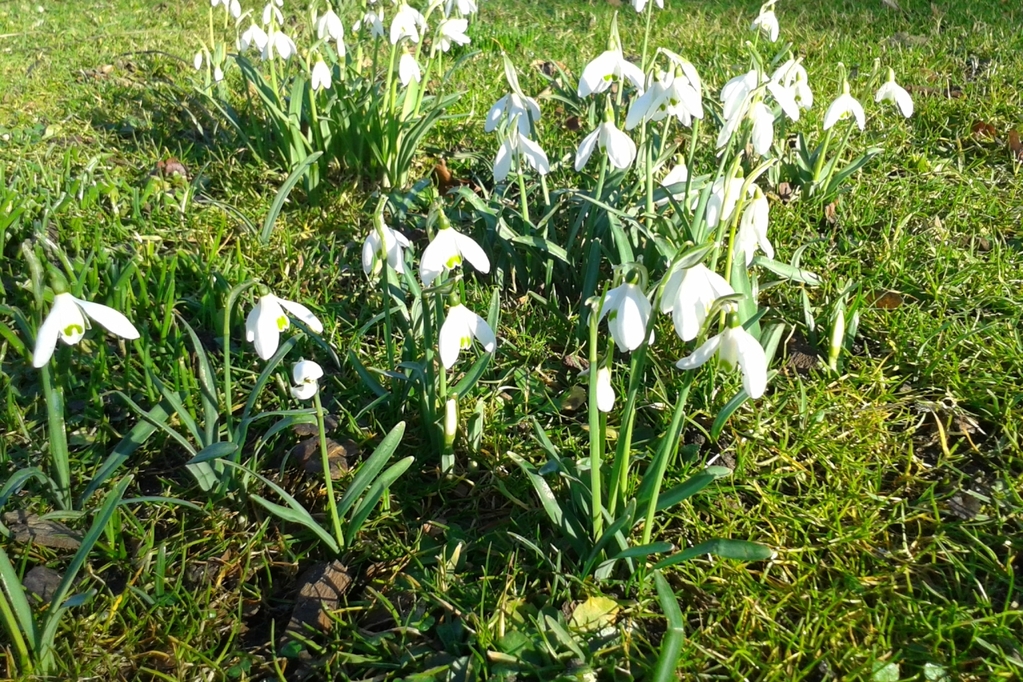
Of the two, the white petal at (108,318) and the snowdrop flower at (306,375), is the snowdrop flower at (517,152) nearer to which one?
the snowdrop flower at (306,375)

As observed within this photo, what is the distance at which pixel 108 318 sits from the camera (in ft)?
4.31

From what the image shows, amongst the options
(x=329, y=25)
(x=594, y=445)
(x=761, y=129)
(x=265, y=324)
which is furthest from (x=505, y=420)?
(x=329, y=25)

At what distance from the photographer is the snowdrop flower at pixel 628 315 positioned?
122 cm

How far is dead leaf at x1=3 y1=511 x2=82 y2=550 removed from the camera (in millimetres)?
1534

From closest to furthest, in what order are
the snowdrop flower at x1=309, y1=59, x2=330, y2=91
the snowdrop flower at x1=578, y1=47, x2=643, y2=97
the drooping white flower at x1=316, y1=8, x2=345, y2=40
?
1. the snowdrop flower at x1=578, y1=47, x2=643, y2=97
2. the snowdrop flower at x1=309, y1=59, x2=330, y2=91
3. the drooping white flower at x1=316, y1=8, x2=345, y2=40

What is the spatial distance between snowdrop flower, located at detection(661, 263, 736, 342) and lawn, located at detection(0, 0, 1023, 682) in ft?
0.13

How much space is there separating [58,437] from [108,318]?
0.34 meters

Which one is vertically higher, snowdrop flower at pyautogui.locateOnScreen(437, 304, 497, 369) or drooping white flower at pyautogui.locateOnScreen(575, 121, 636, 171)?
drooping white flower at pyautogui.locateOnScreen(575, 121, 636, 171)

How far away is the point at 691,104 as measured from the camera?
180cm

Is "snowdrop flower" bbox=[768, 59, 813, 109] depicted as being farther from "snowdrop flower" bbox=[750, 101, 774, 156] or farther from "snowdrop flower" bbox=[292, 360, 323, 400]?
"snowdrop flower" bbox=[292, 360, 323, 400]

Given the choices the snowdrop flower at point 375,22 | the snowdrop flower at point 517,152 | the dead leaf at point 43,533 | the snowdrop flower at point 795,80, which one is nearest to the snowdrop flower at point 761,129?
the snowdrop flower at point 795,80

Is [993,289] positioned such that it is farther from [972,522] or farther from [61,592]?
[61,592]

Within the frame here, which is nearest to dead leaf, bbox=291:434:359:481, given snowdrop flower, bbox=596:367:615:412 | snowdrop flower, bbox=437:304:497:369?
snowdrop flower, bbox=437:304:497:369

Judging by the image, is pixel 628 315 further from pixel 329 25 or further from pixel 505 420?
pixel 329 25
